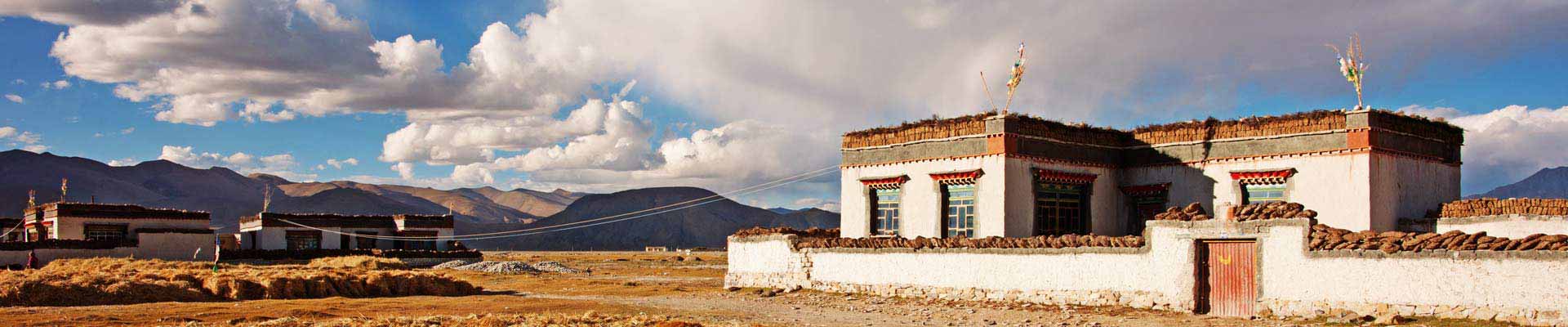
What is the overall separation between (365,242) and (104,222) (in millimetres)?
14497

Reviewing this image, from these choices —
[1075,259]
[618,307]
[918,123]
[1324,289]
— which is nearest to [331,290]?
[618,307]

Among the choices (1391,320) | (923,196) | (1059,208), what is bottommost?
(1391,320)

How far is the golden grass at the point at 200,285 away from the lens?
22297 millimetres

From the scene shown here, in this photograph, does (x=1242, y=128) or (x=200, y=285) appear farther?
(x=1242, y=128)

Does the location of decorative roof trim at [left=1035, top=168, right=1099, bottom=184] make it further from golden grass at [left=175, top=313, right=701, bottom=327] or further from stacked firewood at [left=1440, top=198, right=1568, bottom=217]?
golden grass at [left=175, top=313, right=701, bottom=327]

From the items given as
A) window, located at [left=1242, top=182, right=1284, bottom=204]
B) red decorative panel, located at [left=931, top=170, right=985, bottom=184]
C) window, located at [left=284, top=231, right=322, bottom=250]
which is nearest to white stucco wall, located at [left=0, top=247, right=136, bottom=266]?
window, located at [left=284, top=231, right=322, bottom=250]

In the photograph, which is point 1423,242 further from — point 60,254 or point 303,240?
point 303,240

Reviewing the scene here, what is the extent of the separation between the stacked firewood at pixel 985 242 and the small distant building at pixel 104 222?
119 ft

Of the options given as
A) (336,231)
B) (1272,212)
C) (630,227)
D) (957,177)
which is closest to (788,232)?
(957,177)

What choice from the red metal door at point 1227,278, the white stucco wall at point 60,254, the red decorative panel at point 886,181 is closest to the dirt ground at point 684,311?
the red metal door at point 1227,278

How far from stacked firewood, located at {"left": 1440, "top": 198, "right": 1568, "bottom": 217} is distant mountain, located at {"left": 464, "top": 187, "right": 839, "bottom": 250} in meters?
111

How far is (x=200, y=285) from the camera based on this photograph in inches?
1009

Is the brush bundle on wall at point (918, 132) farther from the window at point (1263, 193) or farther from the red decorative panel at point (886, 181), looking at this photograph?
the window at point (1263, 193)

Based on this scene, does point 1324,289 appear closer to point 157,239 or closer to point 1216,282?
point 1216,282
